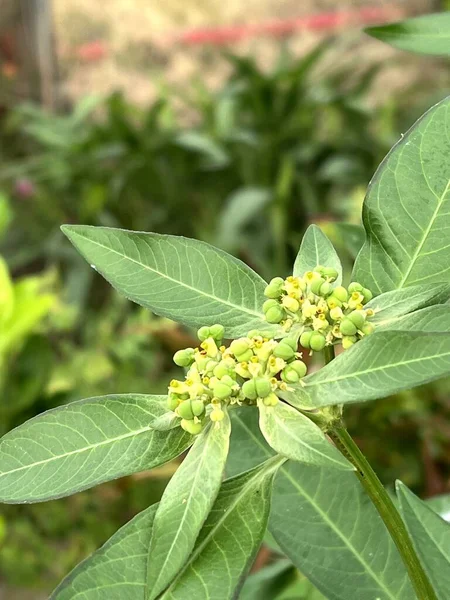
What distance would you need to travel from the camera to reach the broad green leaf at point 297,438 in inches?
11.5

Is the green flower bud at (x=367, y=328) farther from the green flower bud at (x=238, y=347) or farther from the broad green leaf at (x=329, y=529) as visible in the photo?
the broad green leaf at (x=329, y=529)

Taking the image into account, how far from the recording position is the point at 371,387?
290mm

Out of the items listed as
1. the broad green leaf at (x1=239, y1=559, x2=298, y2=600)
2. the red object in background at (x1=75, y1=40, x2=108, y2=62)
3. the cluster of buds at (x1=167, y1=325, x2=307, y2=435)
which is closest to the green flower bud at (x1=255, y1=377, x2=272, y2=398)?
the cluster of buds at (x1=167, y1=325, x2=307, y2=435)

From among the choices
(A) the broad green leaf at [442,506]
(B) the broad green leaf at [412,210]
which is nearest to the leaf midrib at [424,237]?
(B) the broad green leaf at [412,210]

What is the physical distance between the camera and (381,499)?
34cm

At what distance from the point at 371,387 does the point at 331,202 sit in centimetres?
175

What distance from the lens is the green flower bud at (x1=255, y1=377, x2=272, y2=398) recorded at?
313 millimetres

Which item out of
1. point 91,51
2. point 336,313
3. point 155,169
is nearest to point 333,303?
point 336,313

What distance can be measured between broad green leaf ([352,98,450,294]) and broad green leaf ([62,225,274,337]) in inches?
2.7

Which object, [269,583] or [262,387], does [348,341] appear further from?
[269,583]

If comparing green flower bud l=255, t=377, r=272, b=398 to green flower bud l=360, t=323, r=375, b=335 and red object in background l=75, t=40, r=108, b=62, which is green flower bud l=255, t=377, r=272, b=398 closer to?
green flower bud l=360, t=323, r=375, b=335

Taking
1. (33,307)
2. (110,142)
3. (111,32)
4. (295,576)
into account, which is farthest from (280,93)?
(295,576)

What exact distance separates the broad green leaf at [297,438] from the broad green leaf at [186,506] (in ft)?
0.07

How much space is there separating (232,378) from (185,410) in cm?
3
